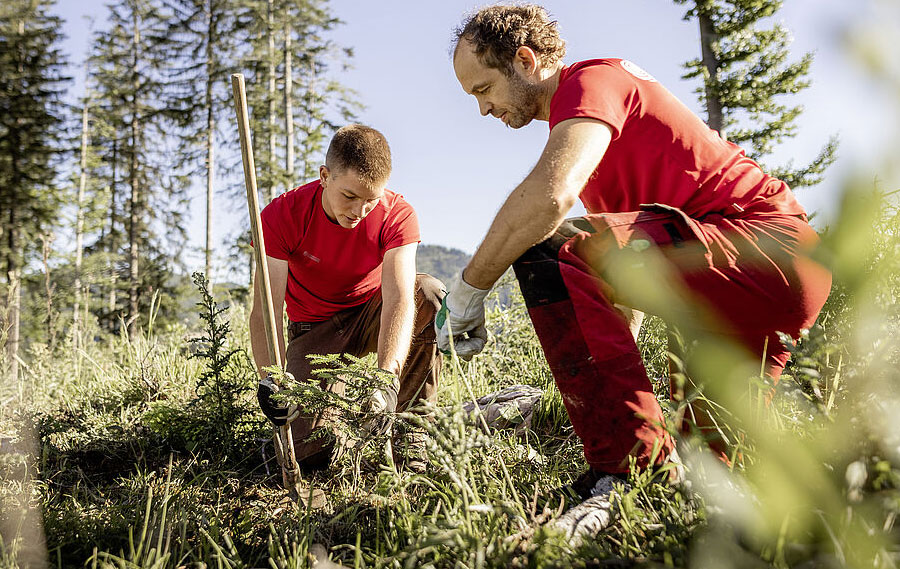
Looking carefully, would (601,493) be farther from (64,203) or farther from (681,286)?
(64,203)

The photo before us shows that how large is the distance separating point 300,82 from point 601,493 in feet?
74.8

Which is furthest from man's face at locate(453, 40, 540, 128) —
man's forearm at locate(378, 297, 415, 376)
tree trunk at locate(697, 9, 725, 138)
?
tree trunk at locate(697, 9, 725, 138)

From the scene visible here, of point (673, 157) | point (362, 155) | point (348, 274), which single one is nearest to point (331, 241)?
point (348, 274)

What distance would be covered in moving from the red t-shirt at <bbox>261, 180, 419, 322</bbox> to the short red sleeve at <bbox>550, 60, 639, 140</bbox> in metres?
1.62

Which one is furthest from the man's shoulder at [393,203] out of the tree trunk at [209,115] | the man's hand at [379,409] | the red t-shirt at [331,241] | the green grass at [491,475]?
the tree trunk at [209,115]

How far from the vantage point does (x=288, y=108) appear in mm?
→ 19312

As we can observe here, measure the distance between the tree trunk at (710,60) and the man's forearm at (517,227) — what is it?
38.7ft

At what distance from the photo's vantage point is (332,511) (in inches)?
81.1

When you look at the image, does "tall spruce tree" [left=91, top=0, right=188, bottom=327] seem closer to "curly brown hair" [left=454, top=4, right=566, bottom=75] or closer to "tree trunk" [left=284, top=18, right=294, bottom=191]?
"tree trunk" [left=284, top=18, right=294, bottom=191]

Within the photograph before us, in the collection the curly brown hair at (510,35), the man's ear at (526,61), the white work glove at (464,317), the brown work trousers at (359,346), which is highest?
the curly brown hair at (510,35)

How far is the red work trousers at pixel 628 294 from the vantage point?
1.68 metres

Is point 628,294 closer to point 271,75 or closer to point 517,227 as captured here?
point 517,227

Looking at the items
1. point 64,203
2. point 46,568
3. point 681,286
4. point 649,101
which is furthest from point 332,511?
point 64,203

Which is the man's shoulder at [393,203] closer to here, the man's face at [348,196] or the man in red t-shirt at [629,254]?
the man's face at [348,196]
